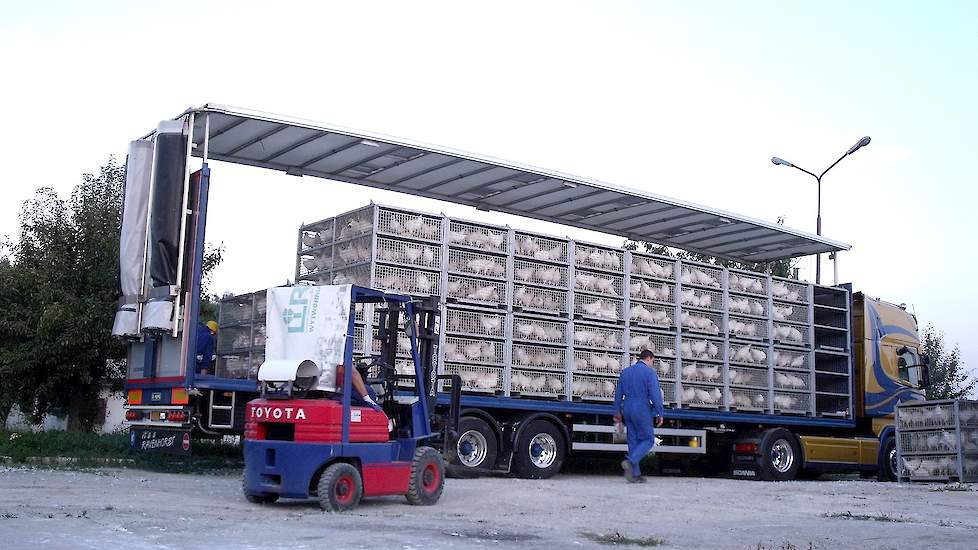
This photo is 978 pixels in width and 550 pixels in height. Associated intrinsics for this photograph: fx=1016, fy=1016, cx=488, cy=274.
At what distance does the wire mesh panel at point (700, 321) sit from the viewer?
17.4 metres

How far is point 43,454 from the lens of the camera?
15.8 meters

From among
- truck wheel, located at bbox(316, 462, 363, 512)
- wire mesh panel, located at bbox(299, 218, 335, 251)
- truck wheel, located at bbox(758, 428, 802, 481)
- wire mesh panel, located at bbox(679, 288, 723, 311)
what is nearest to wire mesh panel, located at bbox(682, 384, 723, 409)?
truck wheel, located at bbox(758, 428, 802, 481)

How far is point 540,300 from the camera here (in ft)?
51.1

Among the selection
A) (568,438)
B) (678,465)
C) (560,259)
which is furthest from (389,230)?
(678,465)

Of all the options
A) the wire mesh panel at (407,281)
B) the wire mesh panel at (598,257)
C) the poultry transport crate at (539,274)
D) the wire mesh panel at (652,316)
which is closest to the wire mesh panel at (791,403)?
the wire mesh panel at (652,316)

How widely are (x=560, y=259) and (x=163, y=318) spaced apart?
244 inches

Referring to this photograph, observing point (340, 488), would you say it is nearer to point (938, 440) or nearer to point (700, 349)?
point (700, 349)

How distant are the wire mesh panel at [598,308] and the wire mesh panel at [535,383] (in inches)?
43.0

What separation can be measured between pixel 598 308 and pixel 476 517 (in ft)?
22.2

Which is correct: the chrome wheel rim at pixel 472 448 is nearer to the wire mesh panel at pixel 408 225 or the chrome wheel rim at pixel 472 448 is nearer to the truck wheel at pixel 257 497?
the wire mesh panel at pixel 408 225

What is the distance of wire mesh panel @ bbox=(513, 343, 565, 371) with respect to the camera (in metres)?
15.2

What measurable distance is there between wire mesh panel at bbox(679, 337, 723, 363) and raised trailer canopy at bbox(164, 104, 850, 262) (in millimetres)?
2354

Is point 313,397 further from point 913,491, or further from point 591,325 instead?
point 913,491

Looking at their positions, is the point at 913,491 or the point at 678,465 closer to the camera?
the point at 913,491
